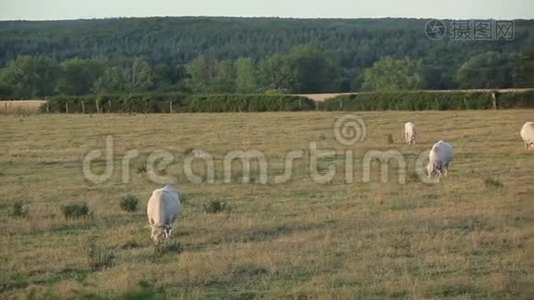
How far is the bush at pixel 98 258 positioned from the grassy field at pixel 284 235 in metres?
0.05

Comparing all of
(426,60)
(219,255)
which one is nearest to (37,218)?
(219,255)

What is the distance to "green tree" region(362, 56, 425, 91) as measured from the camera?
9831 centimetres

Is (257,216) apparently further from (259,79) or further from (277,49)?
(277,49)

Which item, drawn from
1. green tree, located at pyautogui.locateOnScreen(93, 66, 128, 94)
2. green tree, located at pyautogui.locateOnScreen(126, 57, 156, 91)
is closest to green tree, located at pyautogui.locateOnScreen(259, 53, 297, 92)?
green tree, located at pyautogui.locateOnScreen(126, 57, 156, 91)

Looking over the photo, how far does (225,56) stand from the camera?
166750 mm

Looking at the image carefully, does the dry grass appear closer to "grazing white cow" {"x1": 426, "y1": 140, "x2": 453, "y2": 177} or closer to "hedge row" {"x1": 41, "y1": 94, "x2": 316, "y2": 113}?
"hedge row" {"x1": 41, "y1": 94, "x2": 316, "y2": 113}

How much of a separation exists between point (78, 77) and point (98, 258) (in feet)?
333

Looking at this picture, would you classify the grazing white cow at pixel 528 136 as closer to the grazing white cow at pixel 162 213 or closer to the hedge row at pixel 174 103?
the grazing white cow at pixel 162 213

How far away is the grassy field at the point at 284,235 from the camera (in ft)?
31.5

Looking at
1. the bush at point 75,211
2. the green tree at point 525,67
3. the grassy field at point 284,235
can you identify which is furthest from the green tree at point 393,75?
the green tree at point 525,67

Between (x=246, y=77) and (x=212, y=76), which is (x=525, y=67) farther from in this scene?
(x=212, y=76)

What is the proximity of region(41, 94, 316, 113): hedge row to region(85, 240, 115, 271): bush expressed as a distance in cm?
5405

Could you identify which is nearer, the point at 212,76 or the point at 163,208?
the point at 163,208

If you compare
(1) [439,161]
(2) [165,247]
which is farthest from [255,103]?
(2) [165,247]
